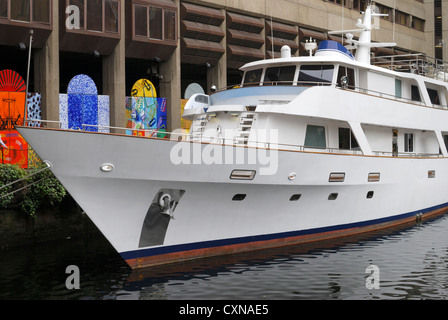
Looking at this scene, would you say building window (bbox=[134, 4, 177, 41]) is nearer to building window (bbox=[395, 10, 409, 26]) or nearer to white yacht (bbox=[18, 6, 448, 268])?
white yacht (bbox=[18, 6, 448, 268])

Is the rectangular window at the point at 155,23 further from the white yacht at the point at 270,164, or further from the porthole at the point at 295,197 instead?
the porthole at the point at 295,197

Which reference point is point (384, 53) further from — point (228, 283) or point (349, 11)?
point (228, 283)

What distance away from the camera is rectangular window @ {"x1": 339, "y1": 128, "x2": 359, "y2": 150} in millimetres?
17234

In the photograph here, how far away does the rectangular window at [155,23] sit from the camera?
24641 millimetres

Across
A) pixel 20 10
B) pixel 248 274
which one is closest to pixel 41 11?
pixel 20 10

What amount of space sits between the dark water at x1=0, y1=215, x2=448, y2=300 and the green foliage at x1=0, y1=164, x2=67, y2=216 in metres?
1.16

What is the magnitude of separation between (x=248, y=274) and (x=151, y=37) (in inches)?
569

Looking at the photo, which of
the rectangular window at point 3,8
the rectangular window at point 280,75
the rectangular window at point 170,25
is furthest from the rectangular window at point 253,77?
the rectangular window at point 3,8

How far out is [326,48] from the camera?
708 inches

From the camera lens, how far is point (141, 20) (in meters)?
24.3

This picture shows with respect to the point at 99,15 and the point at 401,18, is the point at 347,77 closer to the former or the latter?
the point at 99,15

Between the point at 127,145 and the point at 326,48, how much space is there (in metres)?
8.20

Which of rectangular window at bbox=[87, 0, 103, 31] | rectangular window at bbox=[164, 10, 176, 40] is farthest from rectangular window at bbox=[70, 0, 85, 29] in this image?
rectangular window at bbox=[164, 10, 176, 40]

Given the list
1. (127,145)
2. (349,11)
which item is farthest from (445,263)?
(349,11)
